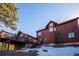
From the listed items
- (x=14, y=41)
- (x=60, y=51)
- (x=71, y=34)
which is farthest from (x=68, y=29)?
(x=14, y=41)

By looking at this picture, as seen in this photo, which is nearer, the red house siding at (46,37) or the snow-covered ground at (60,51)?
the snow-covered ground at (60,51)

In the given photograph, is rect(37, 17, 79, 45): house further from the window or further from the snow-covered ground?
the snow-covered ground

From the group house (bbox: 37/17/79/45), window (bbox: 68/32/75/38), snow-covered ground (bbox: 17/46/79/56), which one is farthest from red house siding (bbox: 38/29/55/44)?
window (bbox: 68/32/75/38)

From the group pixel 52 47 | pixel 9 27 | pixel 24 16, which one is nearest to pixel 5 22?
pixel 9 27

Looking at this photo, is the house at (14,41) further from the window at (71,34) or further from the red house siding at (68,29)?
the window at (71,34)

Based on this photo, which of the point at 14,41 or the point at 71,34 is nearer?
the point at 71,34

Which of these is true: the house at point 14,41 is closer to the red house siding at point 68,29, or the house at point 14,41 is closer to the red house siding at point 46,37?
the red house siding at point 46,37

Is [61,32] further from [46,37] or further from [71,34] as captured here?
[46,37]

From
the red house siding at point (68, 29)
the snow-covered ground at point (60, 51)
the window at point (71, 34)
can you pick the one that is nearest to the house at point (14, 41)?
the snow-covered ground at point (60, 51)

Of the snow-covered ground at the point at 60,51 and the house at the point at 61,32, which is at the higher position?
the house at the point at 61,32
